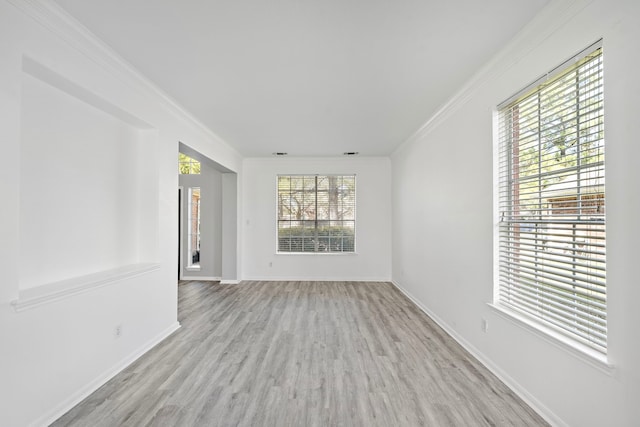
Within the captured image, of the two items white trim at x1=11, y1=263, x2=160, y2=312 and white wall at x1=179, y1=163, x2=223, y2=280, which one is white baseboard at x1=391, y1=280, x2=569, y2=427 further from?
white wall at x1=179, y1=163, x2=223, y2=280

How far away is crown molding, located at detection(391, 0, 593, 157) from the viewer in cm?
182

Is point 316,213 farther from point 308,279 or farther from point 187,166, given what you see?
point 187,166

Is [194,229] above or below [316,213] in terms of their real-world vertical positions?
below

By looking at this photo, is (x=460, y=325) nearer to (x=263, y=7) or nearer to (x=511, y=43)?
(x=511, y=43)

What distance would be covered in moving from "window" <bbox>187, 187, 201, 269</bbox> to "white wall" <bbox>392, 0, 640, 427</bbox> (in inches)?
191

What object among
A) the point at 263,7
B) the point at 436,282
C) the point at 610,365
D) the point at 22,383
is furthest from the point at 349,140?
the point at 22,383

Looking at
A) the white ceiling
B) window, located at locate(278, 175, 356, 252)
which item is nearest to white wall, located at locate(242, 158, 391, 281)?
window, located at locate(278, 175, 356, 252)

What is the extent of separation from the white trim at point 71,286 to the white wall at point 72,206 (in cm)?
4

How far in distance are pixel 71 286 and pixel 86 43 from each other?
181 cm

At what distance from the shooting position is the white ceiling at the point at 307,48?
6.29ft

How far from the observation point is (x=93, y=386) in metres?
2.32

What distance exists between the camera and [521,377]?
7.27 ft

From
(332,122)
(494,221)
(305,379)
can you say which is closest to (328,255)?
(332,122)

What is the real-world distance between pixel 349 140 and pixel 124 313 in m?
3.97
